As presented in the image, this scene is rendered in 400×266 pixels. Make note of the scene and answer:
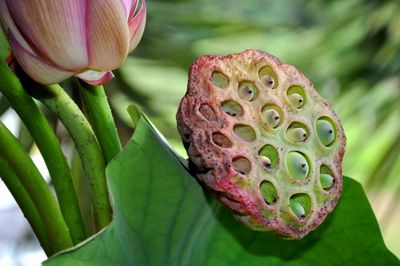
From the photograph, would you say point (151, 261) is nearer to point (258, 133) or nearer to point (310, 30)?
point (258, 133)

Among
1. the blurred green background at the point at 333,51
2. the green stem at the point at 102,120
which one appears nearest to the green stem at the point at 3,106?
the blurred green background at the point at 333,51

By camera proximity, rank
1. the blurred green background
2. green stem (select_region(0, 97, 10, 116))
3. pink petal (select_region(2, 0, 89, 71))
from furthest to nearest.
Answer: the blurred green background
green stem (select_region(0, 97, 10, 116))
pink petal (select_region(2, 0, 89, 71))

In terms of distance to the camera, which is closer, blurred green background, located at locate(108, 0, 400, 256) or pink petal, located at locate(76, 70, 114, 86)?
pink petal, located at locate(76, 70, 114, 86)

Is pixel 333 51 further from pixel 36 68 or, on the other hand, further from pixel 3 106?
pixel 36 68

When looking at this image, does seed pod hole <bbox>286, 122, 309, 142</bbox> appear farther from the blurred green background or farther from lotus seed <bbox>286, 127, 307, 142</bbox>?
the blurred green background

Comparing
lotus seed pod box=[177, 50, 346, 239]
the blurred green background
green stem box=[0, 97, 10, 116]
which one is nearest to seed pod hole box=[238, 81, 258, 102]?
lotus seed pod box=[177, 50, 346, 239]

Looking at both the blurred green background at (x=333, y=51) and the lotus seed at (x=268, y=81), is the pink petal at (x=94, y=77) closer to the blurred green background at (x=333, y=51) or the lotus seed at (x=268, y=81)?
the lotus seed at (x=268, y=81)

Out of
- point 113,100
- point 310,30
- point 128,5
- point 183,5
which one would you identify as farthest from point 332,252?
point 310,30

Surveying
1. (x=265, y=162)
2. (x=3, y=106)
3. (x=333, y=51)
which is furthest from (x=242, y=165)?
(x=333, y=51)
